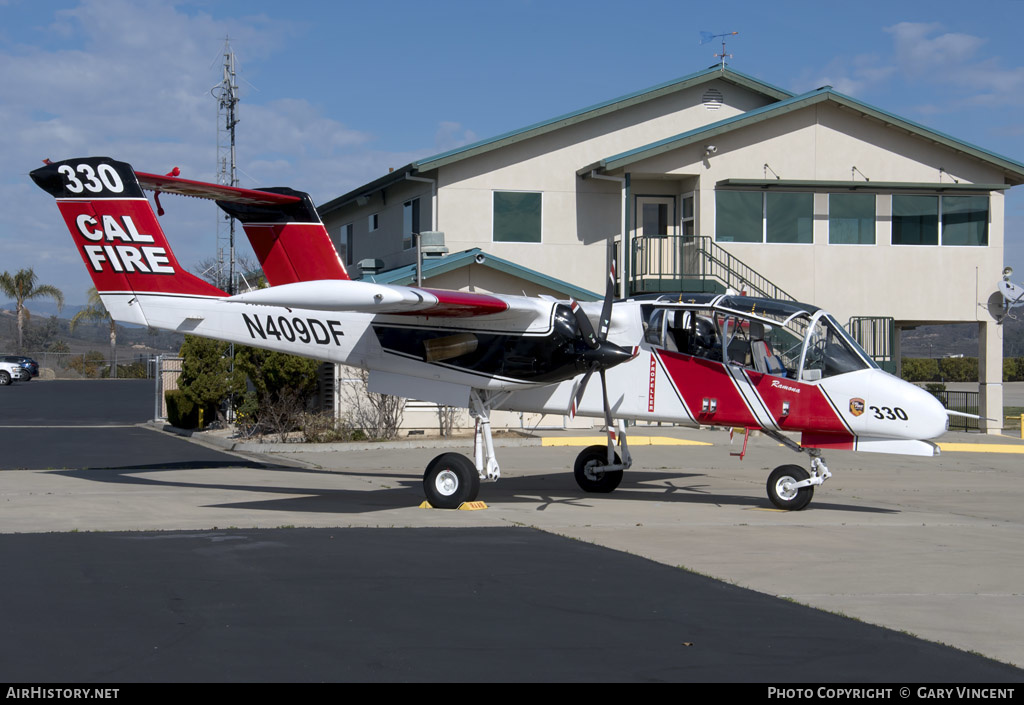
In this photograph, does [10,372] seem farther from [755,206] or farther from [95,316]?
[755,206]

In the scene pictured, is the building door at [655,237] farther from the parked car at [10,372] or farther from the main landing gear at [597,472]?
the parked car at [10,372]

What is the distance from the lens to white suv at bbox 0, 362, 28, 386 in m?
61.0

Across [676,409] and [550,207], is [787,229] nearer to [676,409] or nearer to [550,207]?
[550,207]

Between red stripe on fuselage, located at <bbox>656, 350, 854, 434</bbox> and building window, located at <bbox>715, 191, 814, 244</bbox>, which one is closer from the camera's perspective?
red stripe on fuselage, located at <bbox>656, 350, 854, 434</bbox>

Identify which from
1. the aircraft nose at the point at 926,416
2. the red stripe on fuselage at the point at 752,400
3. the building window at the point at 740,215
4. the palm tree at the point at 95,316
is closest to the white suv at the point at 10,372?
the palm tree at the point at 95,316

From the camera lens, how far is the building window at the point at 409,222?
95.6 feet

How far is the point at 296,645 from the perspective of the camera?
21.0 ft

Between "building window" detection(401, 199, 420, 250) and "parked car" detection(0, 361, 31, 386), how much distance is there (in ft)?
132

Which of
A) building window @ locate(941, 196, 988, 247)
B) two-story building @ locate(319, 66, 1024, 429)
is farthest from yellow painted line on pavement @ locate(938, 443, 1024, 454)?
building window @ locate(941, 196, 988, 247)

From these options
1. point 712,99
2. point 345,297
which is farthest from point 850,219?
point 345,297

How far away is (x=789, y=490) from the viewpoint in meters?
14.0

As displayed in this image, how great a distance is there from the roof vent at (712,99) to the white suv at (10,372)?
47161 mm

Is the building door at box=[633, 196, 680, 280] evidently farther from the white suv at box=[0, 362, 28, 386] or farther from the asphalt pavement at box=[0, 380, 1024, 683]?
the white suv at box=[0, 362, 28, 386]

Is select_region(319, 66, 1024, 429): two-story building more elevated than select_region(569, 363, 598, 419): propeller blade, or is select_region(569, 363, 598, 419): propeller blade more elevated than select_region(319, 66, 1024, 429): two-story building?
select_region(319, 66, 1024, 429): two-story building
